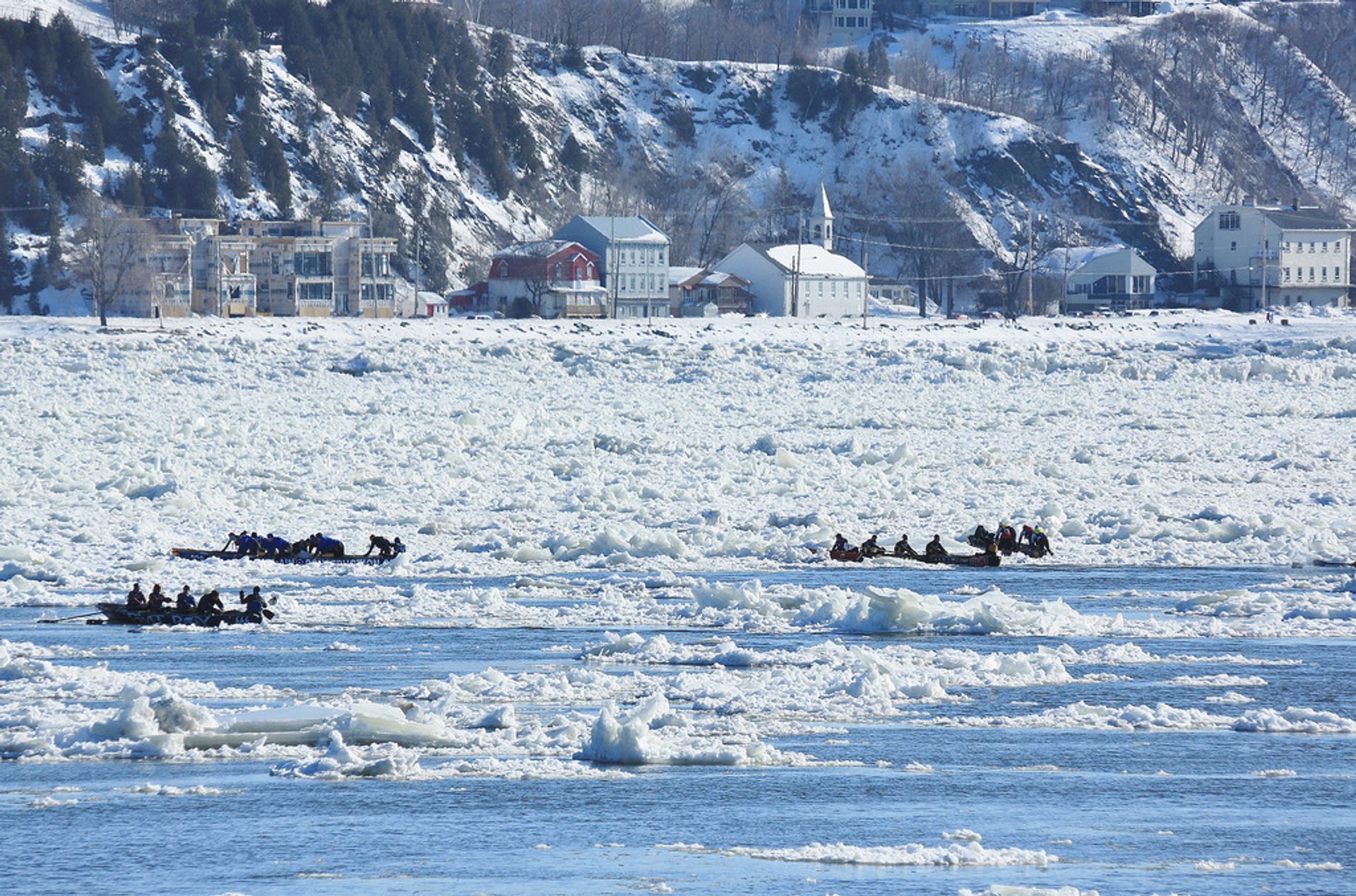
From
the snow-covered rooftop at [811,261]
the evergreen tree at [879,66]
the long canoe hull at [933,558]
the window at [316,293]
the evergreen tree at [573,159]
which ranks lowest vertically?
the long canoe hull at [933,558]

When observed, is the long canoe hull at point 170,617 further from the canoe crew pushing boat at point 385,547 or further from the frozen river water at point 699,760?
the canoe crew pushing boat at point 385,547

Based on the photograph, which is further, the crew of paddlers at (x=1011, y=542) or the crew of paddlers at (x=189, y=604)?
the crew of paddlers at (x=1011, y=542)

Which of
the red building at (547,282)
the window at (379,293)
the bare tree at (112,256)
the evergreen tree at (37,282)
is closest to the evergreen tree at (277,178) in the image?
the window at (379,293)

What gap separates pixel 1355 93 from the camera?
180 m

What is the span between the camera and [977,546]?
88.5 feet

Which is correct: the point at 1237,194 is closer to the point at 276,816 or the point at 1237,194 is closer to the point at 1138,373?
the point at 1138,373

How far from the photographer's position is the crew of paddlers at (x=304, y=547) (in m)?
25.7

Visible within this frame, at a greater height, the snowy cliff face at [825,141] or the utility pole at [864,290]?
the snowy cliff face at [825,141]

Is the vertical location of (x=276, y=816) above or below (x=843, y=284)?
below

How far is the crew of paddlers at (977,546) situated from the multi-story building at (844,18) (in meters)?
154

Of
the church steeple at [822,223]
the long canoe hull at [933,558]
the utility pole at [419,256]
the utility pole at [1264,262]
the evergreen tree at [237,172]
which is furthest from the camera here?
the church steeple at [822,223]

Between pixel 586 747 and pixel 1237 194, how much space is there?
483 ft

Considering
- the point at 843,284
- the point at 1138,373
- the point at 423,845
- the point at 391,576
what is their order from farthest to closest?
the point at 843,284
the point at 1138,373
the point at 391,576
the point at 423,845

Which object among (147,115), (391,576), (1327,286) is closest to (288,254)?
(147,115)
